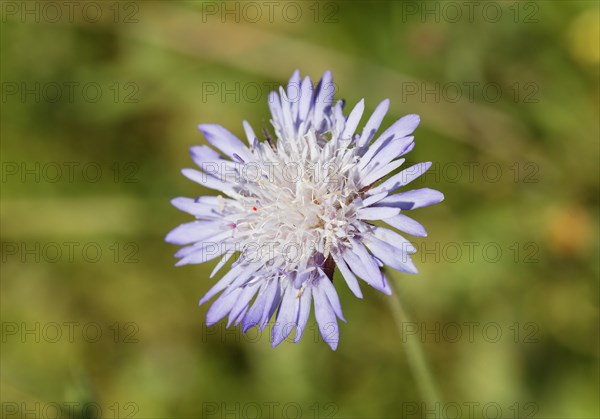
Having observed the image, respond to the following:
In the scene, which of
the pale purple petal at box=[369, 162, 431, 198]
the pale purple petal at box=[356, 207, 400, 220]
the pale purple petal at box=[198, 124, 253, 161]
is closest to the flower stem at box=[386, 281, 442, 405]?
the pale purple petal at box=[356, 207, 400, 220]

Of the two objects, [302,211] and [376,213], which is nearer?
[376,213]

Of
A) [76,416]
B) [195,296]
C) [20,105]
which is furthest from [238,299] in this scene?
[20,105]

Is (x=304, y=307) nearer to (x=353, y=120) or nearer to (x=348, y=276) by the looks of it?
(x=348, y=276)

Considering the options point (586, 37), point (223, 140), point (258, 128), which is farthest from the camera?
point (258, 128)

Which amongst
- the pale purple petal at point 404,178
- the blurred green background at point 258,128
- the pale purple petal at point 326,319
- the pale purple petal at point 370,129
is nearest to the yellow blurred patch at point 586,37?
the blurred green background at point 258,128

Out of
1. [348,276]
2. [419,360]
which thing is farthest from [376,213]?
[419,360]

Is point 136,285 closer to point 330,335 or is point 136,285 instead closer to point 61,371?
point 61,371

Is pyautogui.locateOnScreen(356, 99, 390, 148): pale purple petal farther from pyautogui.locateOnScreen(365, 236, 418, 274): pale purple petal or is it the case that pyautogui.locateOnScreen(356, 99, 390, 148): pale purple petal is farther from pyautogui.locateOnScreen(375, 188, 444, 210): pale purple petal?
pyautogui.locateOnScreen(365, 236, 418, 274): pale purple petal

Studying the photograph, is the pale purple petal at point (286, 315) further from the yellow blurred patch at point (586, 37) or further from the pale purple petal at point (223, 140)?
the yellow blurred patch at point (586, 37)
